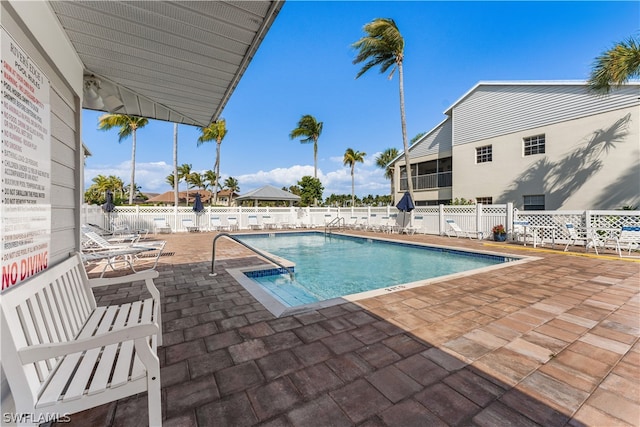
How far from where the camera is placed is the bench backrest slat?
123 centimetres

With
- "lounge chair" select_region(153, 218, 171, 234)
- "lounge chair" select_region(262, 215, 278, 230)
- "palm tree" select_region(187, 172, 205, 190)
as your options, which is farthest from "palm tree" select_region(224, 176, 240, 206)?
"lounge chair" select_region(153, 218, 171, 234)

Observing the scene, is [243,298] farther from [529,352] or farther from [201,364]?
[529,352]

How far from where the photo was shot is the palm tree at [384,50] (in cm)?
1405

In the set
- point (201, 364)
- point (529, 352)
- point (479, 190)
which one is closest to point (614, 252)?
point (479, 190)

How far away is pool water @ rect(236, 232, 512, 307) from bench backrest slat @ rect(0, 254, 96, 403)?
8.77 ft

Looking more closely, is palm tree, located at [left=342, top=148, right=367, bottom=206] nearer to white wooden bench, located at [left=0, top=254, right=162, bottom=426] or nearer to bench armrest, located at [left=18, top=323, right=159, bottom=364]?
white wooden bench, located at [left=0, top=254, right=162, bottom=426]

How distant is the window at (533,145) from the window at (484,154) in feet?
4.97

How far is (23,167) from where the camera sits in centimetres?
166

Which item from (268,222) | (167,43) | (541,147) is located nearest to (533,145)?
(541,147)

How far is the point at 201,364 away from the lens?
2.13m

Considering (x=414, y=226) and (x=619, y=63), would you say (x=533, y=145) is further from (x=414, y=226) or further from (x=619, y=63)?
(x=414, y=226)

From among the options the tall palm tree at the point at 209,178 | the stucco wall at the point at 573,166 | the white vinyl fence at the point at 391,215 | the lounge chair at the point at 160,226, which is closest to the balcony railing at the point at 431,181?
the stucco wall at the point at 573,166

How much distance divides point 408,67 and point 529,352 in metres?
15.9

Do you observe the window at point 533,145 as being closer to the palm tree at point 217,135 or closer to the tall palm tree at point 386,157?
the palm tree at point 217,135
